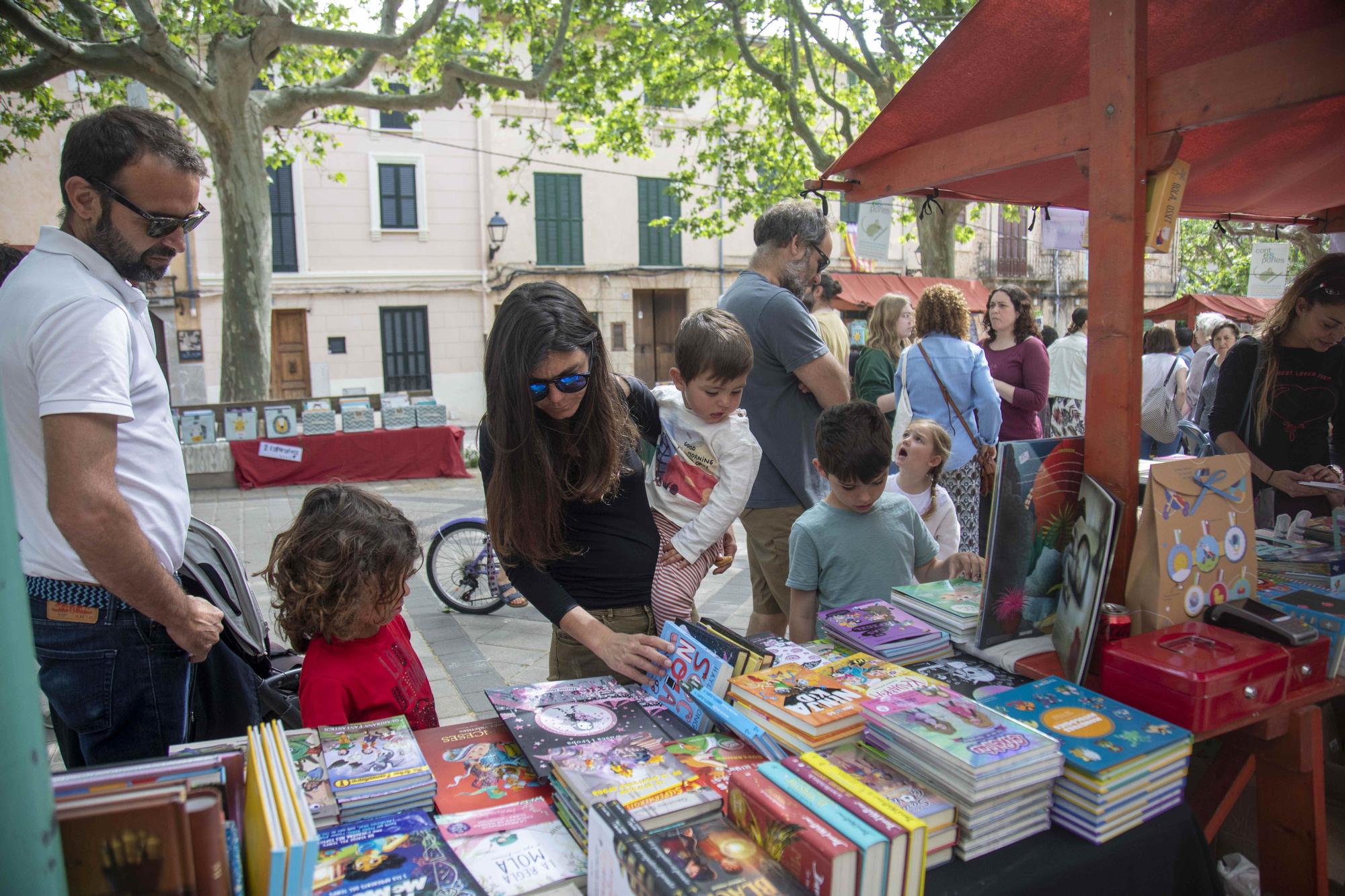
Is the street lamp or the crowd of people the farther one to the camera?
the street lamp

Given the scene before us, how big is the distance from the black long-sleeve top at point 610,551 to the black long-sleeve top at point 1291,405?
8.40ft

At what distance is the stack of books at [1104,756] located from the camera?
1.40 metres

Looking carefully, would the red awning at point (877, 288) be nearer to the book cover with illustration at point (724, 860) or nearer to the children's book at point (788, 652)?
the children's book at point (788, 652)

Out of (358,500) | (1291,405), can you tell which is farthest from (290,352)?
(1291,405)

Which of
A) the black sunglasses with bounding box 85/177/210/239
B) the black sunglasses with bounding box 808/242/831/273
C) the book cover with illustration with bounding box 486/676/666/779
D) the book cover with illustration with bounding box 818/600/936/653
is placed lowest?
the book cover with illustration with bounding box 486/676/666/779

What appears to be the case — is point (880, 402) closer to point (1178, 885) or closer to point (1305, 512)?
point (1305, 512)

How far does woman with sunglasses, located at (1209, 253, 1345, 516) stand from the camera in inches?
122

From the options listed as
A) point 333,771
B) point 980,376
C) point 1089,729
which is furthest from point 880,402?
point 333,771

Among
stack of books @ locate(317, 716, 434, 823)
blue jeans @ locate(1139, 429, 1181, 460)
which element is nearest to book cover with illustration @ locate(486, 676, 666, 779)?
stack of books @ locate(317, 716, 434, 823)

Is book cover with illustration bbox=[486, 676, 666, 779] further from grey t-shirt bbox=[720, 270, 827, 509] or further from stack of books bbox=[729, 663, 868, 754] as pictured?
grey t-shirt bbox=[720, 270, 827, 509]

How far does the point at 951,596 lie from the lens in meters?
2.27

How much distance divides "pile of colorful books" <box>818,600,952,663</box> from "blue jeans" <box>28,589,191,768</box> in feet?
5.04

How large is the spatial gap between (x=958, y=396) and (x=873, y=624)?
2.47m

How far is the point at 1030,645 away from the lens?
2008mm
